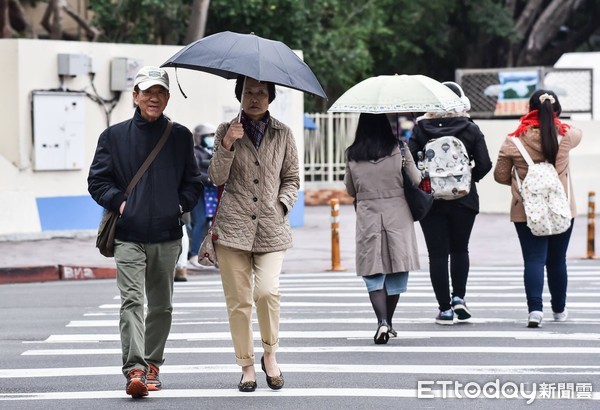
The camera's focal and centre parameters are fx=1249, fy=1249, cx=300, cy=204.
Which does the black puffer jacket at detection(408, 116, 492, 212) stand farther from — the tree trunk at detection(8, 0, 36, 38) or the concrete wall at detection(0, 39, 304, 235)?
the tree trunk at detection(8, 0, 36, 38)

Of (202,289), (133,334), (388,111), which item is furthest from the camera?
(202,289)

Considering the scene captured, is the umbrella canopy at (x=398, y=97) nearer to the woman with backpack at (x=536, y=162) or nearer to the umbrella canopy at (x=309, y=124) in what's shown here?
the woman with backpack at (x=536, y=162)

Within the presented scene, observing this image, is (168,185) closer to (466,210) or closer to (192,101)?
(466,210)

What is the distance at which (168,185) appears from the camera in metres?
7.37

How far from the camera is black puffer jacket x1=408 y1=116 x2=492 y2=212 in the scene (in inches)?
392

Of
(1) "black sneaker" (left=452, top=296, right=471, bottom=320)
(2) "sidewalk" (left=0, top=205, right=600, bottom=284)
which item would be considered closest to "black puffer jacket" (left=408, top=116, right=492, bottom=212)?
(1) "black sneaker" (left=452, top=296, right=471, bottom=320)

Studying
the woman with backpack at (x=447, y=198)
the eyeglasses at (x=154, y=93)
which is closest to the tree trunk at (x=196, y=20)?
the woman with backpack at (x=447, y=198)

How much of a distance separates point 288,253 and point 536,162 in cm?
819

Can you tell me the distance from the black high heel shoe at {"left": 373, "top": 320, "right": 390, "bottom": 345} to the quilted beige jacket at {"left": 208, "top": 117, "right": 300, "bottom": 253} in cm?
202

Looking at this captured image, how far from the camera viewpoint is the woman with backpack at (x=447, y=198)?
9.91 meters

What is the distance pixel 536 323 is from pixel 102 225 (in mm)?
4184

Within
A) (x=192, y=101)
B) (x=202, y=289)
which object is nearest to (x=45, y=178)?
(x=192, y=101)

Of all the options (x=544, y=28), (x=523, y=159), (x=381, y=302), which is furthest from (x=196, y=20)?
(x=544, y=28)

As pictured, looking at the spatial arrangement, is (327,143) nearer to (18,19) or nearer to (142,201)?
(18,19)
